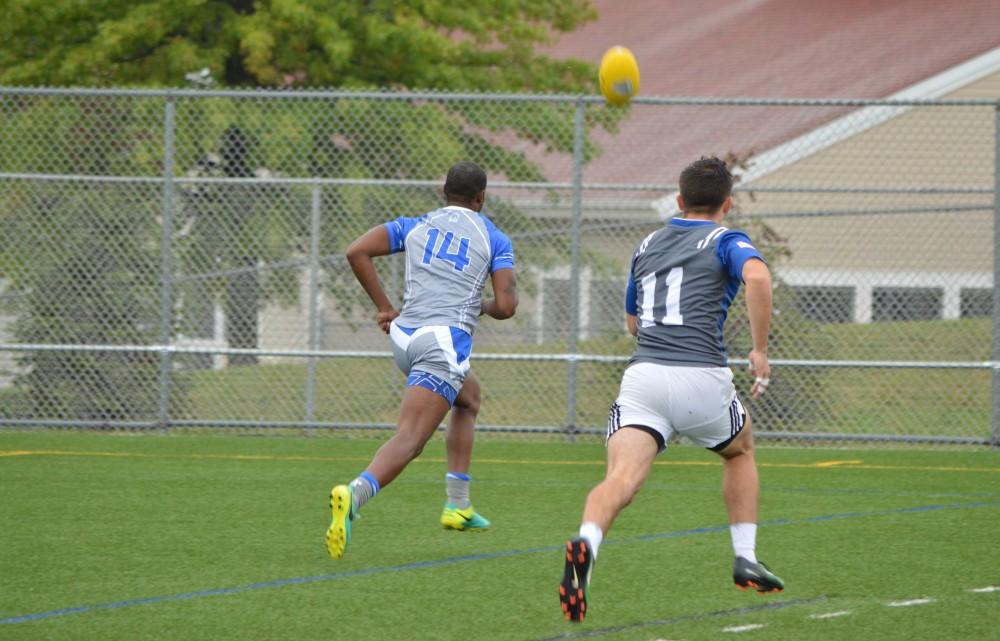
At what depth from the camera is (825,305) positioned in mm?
13016

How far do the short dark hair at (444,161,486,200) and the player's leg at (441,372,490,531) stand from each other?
38.8 inches

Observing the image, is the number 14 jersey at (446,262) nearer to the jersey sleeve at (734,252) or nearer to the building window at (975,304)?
the jersey sleeve at (734,252)

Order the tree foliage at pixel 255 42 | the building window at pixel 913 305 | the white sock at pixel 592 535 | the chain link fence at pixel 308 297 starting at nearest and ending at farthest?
the white sock at pixel 592 535, the chain link fence at pixel 308 297, the building window at pixel 913 305, the tree foliage at pixel 255 42

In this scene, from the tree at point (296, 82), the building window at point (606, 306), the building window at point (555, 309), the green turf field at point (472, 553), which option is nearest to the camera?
the green turf field at point (472, 553)

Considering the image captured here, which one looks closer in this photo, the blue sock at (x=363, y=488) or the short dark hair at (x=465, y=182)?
the blue sock at (x=363, y=488)

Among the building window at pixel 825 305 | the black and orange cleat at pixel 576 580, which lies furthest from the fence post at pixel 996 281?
the black and orange cleat at pixel 576 580

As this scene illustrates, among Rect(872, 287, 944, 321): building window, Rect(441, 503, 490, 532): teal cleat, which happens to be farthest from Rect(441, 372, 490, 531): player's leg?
Rect(872, 287, 944, 321): building window

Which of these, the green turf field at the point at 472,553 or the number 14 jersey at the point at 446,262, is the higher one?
the number 14 jersey at the point at 446,262

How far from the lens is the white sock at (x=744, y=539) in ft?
19.2

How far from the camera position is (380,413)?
1337cm

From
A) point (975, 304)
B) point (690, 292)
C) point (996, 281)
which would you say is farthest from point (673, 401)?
point (975, 304)

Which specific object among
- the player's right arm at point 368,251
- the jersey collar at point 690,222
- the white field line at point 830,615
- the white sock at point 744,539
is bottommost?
the white field line at point 830,615

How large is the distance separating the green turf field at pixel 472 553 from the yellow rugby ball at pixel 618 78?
9.14ft

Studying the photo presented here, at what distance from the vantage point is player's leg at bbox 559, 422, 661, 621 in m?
5.05
